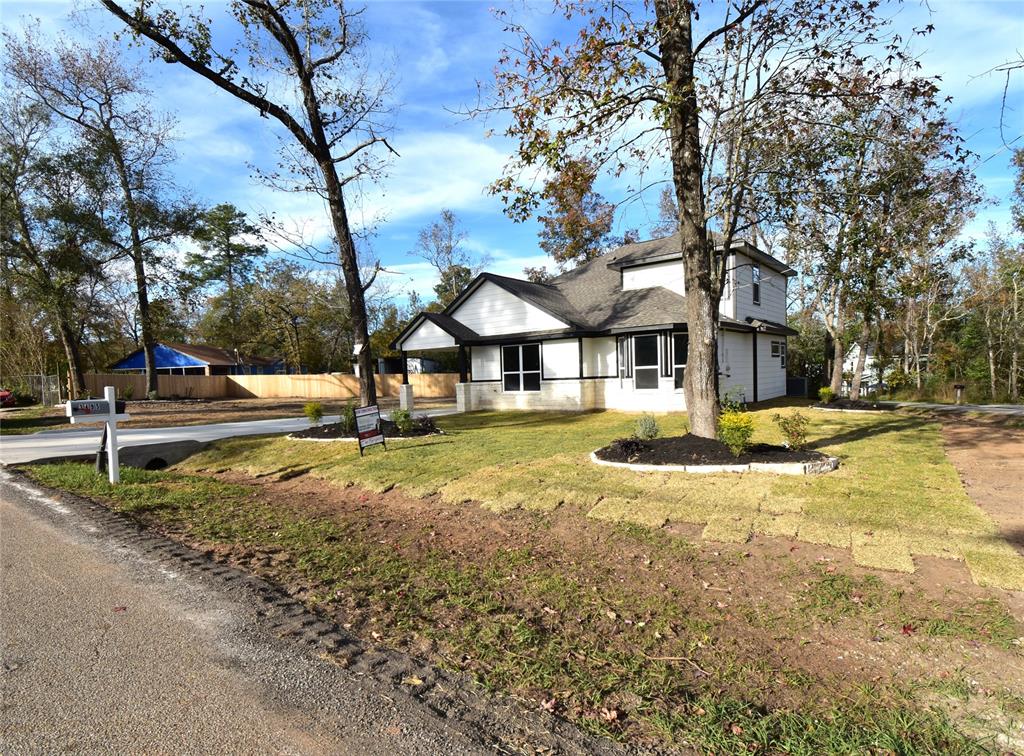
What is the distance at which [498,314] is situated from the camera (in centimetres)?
1970

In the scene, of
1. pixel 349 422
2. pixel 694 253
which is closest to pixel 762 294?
pixel 694 253

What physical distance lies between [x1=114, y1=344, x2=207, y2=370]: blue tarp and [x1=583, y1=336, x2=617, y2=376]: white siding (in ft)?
114

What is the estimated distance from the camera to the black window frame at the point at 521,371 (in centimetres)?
1888

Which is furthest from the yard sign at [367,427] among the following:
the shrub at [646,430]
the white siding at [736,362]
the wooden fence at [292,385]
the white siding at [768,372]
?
the wooden fence at [292,385]

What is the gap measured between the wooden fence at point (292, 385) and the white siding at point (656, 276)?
57.9ft

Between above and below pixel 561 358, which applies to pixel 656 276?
above

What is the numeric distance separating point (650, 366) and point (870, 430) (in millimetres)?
6534

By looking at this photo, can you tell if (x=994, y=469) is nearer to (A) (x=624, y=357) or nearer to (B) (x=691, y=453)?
(B) (x=691, y=453)

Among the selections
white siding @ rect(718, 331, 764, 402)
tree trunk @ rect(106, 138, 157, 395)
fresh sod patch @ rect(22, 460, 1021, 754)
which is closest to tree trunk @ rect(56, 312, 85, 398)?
tree trunk @ rect(106, 138, 157, 395)

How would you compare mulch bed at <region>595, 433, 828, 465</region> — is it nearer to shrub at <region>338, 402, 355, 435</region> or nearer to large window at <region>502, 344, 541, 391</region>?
shrub at <region>338, 402, 355, 435</region>

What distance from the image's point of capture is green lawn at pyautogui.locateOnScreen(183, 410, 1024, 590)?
4.80m

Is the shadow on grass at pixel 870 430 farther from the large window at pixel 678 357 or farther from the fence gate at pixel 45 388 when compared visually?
the fence gate at pixel 45 388

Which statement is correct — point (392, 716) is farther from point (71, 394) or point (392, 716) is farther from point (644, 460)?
point (71, 394)

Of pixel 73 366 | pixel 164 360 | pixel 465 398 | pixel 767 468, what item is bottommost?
pixel 767 468
